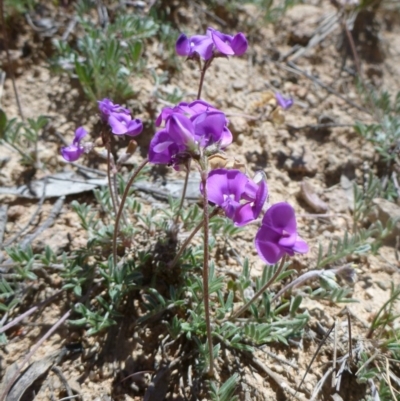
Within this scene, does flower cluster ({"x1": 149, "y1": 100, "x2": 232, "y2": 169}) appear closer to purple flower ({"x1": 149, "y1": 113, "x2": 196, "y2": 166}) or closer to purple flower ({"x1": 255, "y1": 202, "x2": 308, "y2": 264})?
purple flower ({"x1": 149, "y1": 113, "x2": 196, "y2": 166})

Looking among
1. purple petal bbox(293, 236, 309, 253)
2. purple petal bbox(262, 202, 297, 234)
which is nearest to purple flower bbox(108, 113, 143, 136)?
purple petal bbox(262, 202, 297, 234)

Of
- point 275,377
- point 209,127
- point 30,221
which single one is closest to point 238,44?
point 209,127

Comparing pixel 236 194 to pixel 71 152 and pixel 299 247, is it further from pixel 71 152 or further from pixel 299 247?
pixel 71 152

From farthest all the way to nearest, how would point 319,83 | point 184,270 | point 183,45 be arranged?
point 319,83 < point 184,270 < point 183,45

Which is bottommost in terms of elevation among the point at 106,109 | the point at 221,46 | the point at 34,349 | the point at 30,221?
the point at 34,349

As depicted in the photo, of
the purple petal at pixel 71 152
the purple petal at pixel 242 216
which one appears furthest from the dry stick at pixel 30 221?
the purple petal at pixel 242 216

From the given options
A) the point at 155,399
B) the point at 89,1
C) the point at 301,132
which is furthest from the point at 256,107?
the point at 155,399
